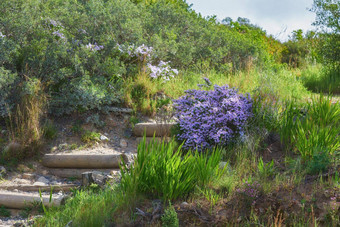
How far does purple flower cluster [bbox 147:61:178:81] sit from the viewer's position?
770cm

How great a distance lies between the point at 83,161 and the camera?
225 inches

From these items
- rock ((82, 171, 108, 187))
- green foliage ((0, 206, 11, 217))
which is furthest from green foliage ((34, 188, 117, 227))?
green foliage ((0, 206, 11, 217))

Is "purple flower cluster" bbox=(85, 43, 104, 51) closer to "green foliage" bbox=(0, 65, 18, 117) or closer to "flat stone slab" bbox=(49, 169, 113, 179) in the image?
"green foliage" bbox=(0, 65, 18, 117)

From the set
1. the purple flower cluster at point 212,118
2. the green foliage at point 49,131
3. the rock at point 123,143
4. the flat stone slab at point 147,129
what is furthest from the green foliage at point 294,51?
the green foliage at point 49,131

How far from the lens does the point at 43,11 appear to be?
7457 millimetres

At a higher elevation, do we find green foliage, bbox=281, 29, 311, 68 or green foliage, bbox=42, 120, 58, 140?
green foliage, bbox=281, 29, 311, 68

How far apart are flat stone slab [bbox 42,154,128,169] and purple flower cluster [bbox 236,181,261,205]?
7.45 feet

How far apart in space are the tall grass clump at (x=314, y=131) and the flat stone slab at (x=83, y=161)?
246cm

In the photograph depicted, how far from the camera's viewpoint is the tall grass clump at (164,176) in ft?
12.7

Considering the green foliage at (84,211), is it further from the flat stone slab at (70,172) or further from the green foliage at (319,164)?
the green foliage at (319,164)

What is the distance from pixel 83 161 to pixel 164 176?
2238mm

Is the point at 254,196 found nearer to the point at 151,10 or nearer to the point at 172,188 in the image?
the point at 172,188

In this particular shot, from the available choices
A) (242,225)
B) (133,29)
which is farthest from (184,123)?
(133,29)

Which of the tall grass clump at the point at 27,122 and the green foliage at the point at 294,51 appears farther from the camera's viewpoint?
the green foliage at the point at 294,51
